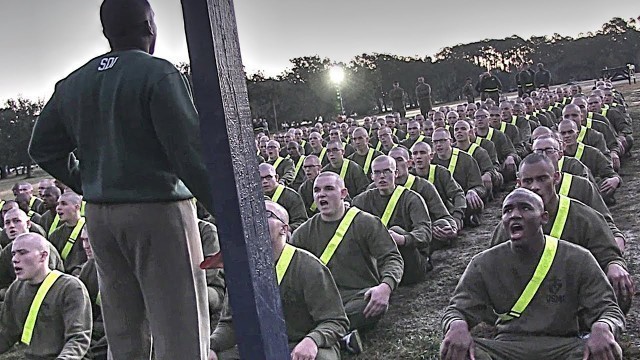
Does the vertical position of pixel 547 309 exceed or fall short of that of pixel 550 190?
it falls short

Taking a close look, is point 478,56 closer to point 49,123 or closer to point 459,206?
point 459,206

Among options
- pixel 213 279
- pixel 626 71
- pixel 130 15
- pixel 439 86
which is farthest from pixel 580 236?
pixel 439 86

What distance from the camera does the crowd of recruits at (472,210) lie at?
13.9 ft

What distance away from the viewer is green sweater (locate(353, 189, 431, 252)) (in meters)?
7.13

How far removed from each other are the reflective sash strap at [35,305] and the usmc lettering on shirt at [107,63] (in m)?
3.32

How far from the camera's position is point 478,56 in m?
60.2

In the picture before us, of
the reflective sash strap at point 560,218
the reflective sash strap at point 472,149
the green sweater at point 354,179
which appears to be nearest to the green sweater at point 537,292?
the reflective sash strap at point 560,218

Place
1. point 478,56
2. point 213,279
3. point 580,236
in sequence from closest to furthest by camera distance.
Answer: point 580,236, point 213,279, point 478,56

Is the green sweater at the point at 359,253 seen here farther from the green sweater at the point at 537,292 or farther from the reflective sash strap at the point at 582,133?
the reflective sash strap at the point at 582,133

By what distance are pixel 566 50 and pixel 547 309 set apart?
56.3 metres

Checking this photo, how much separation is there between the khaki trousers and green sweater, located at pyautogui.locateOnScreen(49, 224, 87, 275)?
5230mm

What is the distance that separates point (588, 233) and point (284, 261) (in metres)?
2.15

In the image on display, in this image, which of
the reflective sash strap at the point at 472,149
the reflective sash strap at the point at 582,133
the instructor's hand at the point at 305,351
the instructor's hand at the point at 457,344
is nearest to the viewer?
the instructor's hand at the point at 457,344

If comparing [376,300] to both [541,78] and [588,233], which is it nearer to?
[588,233]
